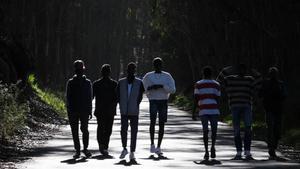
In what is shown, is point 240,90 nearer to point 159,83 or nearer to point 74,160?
point 159,83

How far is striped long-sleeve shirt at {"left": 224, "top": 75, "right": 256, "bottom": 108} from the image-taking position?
18.7 meters

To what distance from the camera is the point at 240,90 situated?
18734 mm

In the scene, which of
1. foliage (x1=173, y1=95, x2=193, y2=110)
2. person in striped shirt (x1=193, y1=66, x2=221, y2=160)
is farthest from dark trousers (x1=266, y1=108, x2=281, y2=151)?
foliage (x1=173, y1=95, x2=193, y2=110)

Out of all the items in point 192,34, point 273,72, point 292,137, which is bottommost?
point 292,137

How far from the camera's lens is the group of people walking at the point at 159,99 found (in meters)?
18.7

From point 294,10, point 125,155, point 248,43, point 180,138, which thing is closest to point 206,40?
point 248,43

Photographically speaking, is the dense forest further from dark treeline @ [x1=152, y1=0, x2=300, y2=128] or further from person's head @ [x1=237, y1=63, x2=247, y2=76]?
person's head @ [x1=237, y1=63, x2=247, y2=76]

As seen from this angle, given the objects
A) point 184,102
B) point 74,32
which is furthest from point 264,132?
point 74,32

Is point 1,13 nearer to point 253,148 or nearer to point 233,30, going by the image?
point 253,148

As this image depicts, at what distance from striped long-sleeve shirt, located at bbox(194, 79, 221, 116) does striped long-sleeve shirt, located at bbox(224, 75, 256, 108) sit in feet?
0.95

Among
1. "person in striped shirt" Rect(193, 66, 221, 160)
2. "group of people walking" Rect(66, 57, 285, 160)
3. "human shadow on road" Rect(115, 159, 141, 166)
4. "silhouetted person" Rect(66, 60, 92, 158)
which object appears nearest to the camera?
"human shadow on road" Rect(115, 159, 141, 166)

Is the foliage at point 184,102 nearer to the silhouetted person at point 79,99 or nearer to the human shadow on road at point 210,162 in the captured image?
the silhouetted person at point 79,99

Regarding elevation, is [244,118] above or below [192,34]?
below

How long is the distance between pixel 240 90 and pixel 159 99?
1.77 metres
